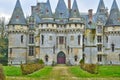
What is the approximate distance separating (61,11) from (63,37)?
504 centimetres

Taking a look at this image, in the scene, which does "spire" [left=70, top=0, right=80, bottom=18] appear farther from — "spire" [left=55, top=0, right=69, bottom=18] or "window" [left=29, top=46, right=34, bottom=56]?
"window" [left=29, top=46, right=34, bottom=56]

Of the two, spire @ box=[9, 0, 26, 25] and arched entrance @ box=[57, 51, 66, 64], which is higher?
spire @ box=[9, 0, 26, 25]

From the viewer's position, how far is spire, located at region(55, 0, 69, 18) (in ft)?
220

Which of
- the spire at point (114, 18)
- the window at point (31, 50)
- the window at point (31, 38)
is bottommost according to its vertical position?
the window at point (31, 50)

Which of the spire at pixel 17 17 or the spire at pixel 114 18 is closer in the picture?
the spire at pixel 114 18

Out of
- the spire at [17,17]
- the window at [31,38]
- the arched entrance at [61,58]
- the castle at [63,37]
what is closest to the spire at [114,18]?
the castle at [63,37]

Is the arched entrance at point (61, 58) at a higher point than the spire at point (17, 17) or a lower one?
lower

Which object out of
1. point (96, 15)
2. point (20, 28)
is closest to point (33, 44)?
point (20, 28)

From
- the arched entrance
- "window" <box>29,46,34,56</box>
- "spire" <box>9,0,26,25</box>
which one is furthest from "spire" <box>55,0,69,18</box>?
"window" <box>29,46,34,56</box>

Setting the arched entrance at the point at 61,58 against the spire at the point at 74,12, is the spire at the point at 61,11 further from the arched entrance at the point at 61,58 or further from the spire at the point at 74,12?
the arched entrance at the point at 61,58

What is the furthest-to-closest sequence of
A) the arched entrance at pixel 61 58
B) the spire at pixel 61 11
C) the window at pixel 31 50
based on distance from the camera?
1. the window at pixel 31 50
2. the spire at pixel 61 11
3. the arched entrance at pixel 61 58

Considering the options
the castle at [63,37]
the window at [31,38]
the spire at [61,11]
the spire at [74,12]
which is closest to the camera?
the castle at [63,37]

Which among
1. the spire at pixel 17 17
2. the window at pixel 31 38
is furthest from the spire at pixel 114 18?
the spire at pixel 17 17

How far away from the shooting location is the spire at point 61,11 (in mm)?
67125
